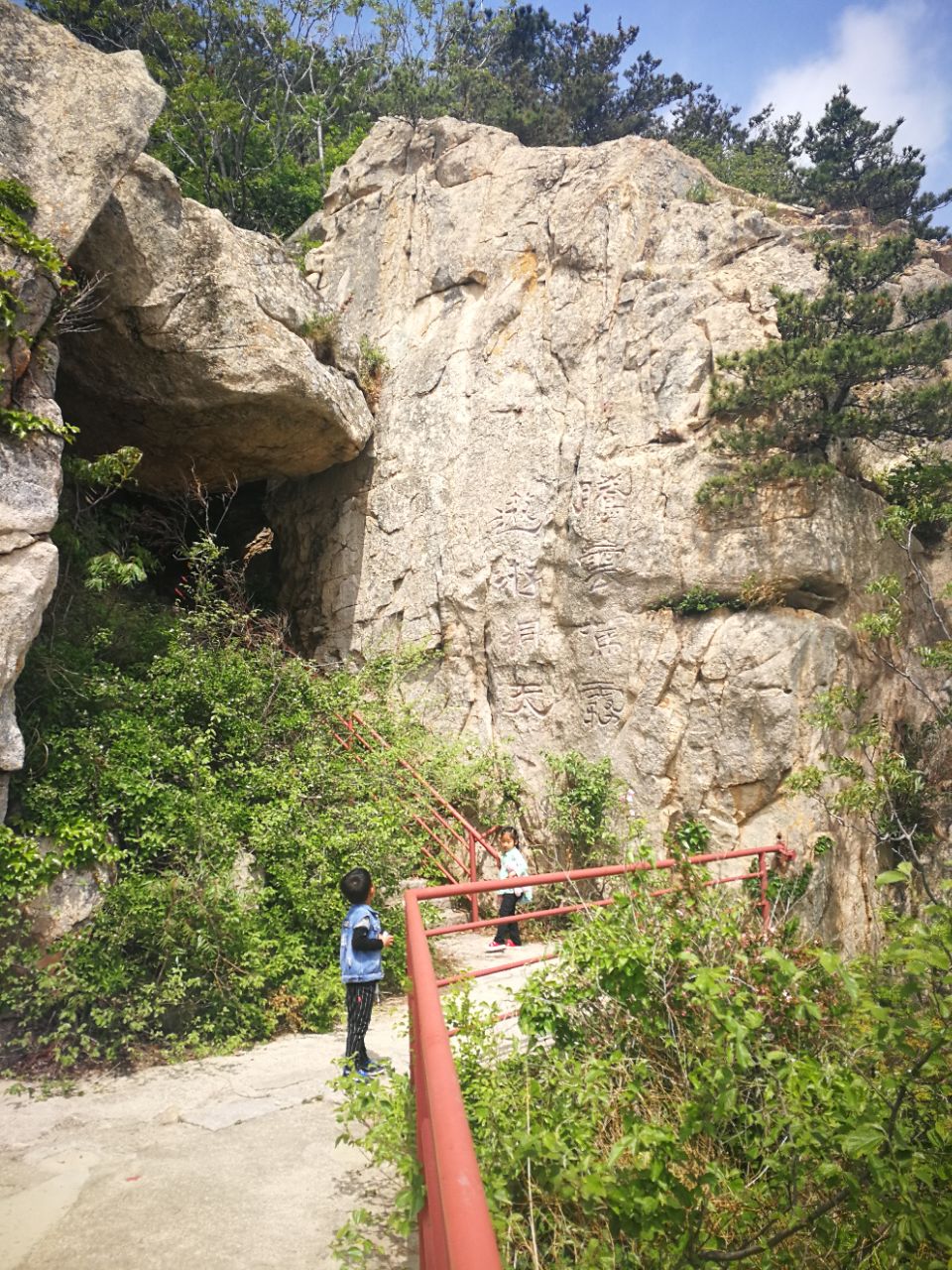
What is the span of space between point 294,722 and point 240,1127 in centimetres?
393

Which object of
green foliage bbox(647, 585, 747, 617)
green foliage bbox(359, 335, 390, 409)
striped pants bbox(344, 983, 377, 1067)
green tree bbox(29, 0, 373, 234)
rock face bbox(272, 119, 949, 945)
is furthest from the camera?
green tree bbox(29, 0, 373, 234)

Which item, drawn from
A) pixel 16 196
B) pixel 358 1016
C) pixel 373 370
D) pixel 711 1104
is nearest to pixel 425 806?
pixel 358 1016

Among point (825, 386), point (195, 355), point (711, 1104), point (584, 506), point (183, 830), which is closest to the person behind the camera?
point (711, 1104)

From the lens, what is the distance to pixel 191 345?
29.3 ft

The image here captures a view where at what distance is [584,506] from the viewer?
9.66 m

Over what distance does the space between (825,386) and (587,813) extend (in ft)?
15.9

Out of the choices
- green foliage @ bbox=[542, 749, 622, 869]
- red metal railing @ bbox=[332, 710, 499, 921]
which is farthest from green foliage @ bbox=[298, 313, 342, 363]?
green foliage @ bbox=[542, 749, 622, 869]

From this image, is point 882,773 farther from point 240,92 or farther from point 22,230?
point 240,92

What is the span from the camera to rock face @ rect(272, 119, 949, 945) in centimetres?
855

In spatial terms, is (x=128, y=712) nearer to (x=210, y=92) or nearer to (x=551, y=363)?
(x=551, y=363)

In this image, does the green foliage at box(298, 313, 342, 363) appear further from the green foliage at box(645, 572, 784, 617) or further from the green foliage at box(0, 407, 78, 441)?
the green foliage at box(645, 572, 784, 617)

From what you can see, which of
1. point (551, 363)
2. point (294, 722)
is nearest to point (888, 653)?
point (551, 363)

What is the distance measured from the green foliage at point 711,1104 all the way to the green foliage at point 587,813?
16.3ft

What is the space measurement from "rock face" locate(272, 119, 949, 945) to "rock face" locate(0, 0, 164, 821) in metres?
4.94
